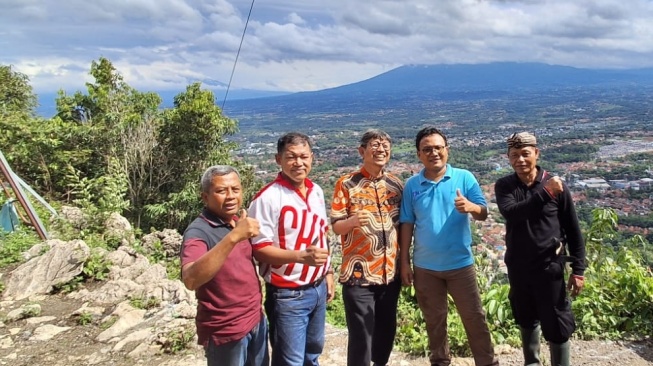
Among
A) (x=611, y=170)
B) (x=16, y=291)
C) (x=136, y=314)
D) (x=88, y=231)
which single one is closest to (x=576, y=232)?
(x=136, y=314)

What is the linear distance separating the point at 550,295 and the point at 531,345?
0.44 meters

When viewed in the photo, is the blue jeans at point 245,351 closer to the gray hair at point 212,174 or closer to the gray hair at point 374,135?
the gray hair at point 212,174

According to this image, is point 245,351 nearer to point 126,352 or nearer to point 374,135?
point 374,135

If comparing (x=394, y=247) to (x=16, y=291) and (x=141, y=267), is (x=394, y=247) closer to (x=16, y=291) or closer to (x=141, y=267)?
(x=141, y=267)

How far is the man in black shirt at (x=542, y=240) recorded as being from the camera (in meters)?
2.42

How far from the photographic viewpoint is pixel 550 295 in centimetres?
245

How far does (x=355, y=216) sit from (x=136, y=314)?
8.59ft

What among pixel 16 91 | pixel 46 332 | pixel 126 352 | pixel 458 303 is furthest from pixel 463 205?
pixel 16 91

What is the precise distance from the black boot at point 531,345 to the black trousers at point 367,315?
87cm

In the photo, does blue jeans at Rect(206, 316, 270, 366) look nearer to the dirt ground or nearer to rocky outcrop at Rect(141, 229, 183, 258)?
the dirt ground

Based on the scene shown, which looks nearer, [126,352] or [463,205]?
[463,205]

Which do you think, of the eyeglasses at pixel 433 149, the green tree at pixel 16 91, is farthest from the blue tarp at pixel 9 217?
the green tree at pixel 16 91

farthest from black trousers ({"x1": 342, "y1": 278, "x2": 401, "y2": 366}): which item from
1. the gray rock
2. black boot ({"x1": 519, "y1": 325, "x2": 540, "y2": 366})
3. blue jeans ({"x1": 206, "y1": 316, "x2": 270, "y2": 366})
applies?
the gray rock

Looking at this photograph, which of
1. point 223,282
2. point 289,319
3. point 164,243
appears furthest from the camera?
point 164,243
